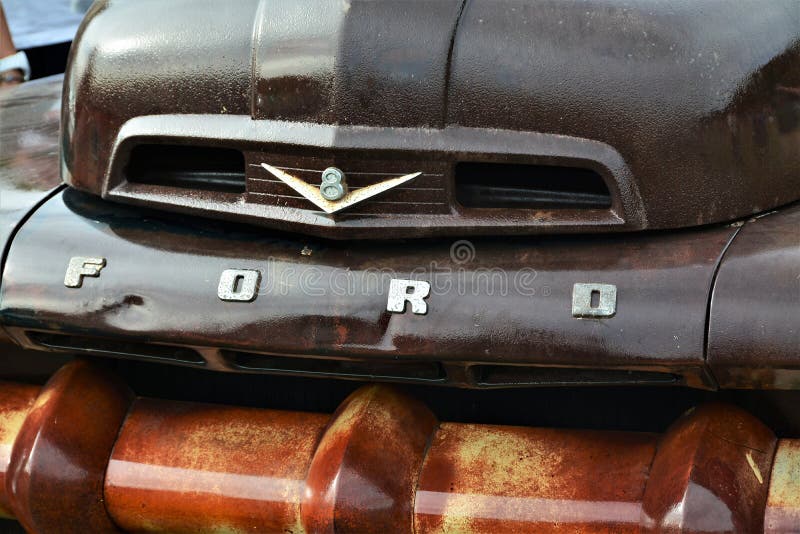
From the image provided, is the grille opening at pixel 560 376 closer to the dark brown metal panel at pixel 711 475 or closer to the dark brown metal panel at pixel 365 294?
the dark brown metal panel at pixel 365 294

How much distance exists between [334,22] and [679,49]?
65cm

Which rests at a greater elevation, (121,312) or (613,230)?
(613,230)

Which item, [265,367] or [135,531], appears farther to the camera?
[135,531]

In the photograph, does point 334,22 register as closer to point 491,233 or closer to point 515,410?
point 491,233

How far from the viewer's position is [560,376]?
2234 millimetres

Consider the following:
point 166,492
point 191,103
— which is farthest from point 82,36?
point 166,492

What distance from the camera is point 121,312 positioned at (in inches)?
93.5

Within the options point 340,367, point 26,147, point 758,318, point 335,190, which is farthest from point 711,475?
point 26,147

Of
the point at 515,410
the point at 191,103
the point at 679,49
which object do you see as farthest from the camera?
the point at 515,410

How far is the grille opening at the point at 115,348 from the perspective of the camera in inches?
98.0

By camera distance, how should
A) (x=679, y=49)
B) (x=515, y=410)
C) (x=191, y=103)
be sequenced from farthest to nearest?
(x=515, y=410) → (x=191, y=103) → (x=679, y=49)

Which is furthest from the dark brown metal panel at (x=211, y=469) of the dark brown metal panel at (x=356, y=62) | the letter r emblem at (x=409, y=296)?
the dark brown metal panel at (x=356, y=62)

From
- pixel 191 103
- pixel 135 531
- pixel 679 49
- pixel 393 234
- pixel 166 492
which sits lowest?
pixel 135 531

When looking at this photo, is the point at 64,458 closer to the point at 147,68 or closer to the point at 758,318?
the point at 147,68
